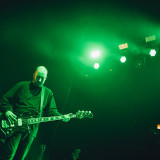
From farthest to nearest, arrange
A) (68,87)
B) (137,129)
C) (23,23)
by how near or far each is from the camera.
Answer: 1. (68,87)
2. (137,129)
3. (23,23)

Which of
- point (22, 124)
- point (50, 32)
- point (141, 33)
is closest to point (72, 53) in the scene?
point (50, 32)

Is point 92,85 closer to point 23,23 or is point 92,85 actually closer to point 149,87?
point 149,87

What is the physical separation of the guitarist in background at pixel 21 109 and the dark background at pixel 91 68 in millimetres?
1850

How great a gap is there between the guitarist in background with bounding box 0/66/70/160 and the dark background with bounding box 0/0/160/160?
1850 millimetres

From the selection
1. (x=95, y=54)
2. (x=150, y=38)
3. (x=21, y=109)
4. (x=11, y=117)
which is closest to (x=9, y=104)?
(x=21, y=109)

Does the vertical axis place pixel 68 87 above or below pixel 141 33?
below

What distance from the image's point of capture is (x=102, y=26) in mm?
5559

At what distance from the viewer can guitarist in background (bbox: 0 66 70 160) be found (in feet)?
9.14

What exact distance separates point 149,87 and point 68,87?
285 cm

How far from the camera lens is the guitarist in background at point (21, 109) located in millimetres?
2787

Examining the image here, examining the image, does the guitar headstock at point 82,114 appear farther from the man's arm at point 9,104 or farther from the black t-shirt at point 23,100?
the man's arm at point 9,104

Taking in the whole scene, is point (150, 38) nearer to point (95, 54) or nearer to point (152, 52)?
point (152, 52)

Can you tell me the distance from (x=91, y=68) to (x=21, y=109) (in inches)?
158

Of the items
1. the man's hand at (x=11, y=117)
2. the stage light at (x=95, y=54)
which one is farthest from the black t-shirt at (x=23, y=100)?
the stage light at (x=95, y=54)
